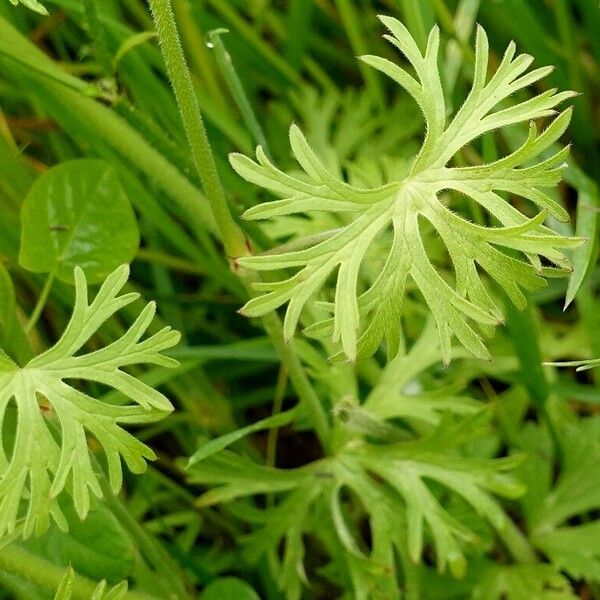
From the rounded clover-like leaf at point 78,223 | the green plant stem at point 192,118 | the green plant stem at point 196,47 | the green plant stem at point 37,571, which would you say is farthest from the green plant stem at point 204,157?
the green plant stem at point 196,47

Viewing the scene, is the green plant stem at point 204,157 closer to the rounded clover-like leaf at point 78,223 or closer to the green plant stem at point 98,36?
the rounded clover-like leaf at point 78,223

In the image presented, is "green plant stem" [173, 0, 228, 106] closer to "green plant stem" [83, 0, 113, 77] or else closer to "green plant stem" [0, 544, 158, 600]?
"green plant stem" [83, 0, 113, 77]

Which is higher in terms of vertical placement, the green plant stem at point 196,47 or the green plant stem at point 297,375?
the green plant stem at point 196,47

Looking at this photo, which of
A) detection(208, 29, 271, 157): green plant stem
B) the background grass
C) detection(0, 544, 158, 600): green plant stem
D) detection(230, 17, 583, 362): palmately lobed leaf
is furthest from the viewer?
the background grass

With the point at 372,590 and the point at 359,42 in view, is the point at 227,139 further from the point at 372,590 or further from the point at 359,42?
the point at 372,590

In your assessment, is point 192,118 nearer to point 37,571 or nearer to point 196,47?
A: point 37,571

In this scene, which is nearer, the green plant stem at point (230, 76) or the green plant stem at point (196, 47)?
the green plant stem at point (230, 76)

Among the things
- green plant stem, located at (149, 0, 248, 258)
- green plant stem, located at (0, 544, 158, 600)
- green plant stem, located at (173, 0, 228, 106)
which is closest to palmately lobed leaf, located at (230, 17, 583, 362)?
green plant stem, located at (149, 0, 248, 258)
